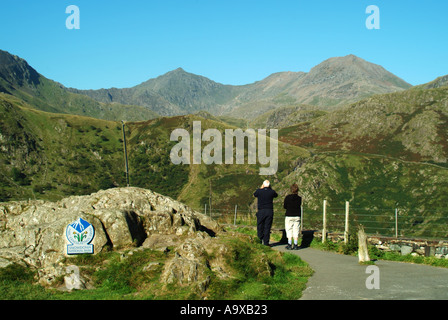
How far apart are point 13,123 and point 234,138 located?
7864 centimetres

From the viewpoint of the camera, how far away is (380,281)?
Answer: 10.7 meters

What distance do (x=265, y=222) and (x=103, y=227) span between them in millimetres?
6685

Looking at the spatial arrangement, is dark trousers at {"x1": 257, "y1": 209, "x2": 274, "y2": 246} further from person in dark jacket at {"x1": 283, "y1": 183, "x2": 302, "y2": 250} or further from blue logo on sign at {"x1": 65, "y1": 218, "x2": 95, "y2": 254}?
blue logo on sign at {"x1": 65, "y1": 218, "x2": 95, "y2": 254}

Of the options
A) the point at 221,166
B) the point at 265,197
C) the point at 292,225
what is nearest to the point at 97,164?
the point at 221,166

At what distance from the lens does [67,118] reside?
16162 centimetres

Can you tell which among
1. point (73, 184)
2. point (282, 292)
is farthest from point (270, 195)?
point (73, 184)

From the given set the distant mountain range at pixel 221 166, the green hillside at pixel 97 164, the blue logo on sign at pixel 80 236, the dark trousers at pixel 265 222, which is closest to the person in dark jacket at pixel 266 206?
the dark trousers at pixel 265 222

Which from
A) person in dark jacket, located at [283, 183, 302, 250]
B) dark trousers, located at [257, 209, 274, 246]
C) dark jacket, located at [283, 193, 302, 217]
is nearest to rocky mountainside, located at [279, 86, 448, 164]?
person in dark jacket, located at [283, 183, 302, 250]

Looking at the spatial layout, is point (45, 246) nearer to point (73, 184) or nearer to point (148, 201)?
point (148, 201)

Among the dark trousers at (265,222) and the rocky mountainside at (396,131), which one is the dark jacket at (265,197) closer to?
the dark trousers at (265,222)

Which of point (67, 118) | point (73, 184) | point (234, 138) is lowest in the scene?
point (73, 184)

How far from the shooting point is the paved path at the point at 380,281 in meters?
9.05

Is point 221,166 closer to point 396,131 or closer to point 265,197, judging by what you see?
point 396,131

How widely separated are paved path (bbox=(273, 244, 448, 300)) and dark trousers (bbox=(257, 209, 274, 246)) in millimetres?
2019
